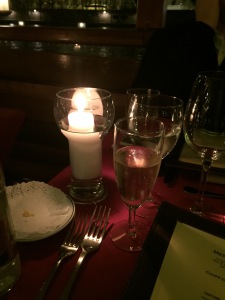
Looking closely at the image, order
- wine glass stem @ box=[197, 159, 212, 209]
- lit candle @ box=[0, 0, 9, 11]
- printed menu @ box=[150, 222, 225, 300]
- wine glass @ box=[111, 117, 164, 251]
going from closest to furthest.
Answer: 1. printed menu @ box=[150, 222, 225, 300]
2. wine glass @ box=[111, 117, 164, 251]
3. wine glass stem @ box=[197, 159, 212, 209]
4. lit candle @ box=[0, 0, 9, 11]

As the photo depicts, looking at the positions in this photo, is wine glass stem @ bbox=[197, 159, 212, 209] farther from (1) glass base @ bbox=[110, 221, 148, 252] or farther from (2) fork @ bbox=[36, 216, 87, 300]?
(2) fork @ bbox=[36, 216, 87, 300]

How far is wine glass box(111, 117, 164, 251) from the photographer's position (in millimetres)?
621

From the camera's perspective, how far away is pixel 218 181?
0.85 meters

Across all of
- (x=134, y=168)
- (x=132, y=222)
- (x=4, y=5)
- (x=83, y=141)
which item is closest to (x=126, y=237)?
(x=132, y=222)

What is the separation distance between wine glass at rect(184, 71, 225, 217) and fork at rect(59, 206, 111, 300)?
9.1 inches

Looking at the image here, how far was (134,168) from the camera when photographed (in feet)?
2.02

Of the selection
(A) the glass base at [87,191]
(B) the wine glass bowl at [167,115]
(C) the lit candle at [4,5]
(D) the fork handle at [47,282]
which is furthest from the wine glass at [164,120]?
(C) the lit candle at [4,5]

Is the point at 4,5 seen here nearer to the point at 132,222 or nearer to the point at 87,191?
the point at 87,191

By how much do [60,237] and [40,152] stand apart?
7.20 feet

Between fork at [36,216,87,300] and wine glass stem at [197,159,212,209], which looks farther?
wine glass stem at [197,159,212,209]

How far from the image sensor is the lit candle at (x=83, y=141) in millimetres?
782

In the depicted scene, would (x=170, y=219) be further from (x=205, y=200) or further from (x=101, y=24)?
(x=101, y=24)

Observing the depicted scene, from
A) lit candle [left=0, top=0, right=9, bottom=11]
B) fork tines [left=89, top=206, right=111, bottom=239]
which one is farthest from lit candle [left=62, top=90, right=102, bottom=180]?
lit candle [left=0, top=0, right=9, bottom=11]

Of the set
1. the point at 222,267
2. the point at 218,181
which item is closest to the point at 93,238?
the point at 222,267
